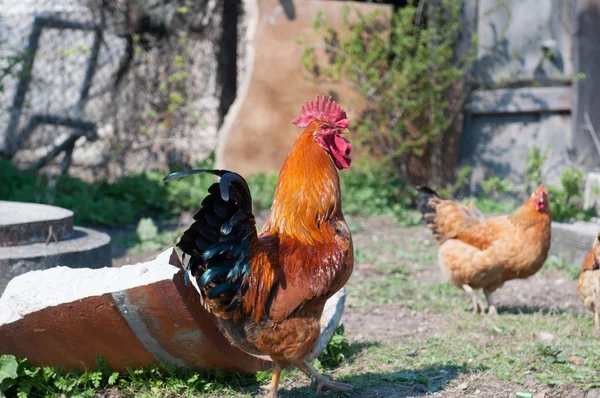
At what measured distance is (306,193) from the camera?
138 inches

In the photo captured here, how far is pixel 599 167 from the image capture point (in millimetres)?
9234

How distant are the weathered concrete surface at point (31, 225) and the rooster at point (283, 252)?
1645mm

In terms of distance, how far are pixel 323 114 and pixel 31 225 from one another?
231cm

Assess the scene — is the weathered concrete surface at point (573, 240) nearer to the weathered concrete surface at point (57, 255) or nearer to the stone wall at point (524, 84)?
the stone wall at point (524, 84)

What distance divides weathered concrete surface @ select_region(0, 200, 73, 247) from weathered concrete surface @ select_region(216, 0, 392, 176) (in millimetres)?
4508

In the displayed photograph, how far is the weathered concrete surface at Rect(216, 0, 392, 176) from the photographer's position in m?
9.38

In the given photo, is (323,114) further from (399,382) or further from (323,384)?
(399,382)

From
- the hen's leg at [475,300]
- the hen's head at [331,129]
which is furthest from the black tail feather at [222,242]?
the hen's leg at [475,300]

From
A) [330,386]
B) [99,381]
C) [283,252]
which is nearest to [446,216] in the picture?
[330,386]

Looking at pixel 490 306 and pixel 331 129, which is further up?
pixel 331 129

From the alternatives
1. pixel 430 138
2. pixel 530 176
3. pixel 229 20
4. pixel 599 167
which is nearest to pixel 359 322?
pixel 530 176

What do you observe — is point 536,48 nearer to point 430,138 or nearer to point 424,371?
point 430,138

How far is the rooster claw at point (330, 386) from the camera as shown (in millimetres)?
3721

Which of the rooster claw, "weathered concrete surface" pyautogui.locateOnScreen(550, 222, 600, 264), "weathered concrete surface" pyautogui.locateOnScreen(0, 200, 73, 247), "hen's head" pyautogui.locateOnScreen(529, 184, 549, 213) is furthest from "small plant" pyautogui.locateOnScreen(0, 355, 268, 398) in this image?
"weathered concrete surface" pyautogui.locateOnScreen(550, 222, 600, 264)
